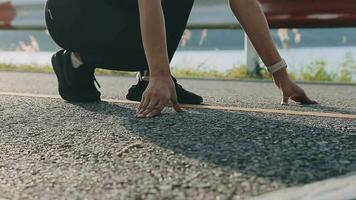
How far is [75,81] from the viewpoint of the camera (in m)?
2.99

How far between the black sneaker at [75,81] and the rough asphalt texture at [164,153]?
252 mm

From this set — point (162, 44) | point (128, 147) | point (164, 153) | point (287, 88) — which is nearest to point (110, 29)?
point (162, 44)

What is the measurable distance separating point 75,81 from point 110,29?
39 centimetres

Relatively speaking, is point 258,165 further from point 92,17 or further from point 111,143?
point 92,17

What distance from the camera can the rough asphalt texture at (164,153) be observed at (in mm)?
1361

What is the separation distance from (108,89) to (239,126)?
80.8 inches

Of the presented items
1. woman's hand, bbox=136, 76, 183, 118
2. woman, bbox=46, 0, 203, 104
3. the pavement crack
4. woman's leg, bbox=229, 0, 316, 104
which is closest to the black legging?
woman, bbox=46, 0, 203, 104

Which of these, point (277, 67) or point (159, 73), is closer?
point (159, 73)

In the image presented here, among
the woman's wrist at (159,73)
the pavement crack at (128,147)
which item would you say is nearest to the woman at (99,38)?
the woman's wrist at (159,73)

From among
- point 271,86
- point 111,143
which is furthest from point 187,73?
point 111,143

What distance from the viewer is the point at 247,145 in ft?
5.76

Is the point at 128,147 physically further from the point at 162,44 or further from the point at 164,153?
the point at 162,44

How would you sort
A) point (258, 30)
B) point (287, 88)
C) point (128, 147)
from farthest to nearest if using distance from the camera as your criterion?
point (287, 88) → point (258, 30) → point (128, 147)

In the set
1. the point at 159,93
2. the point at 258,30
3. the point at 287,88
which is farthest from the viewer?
the point at 287,88
